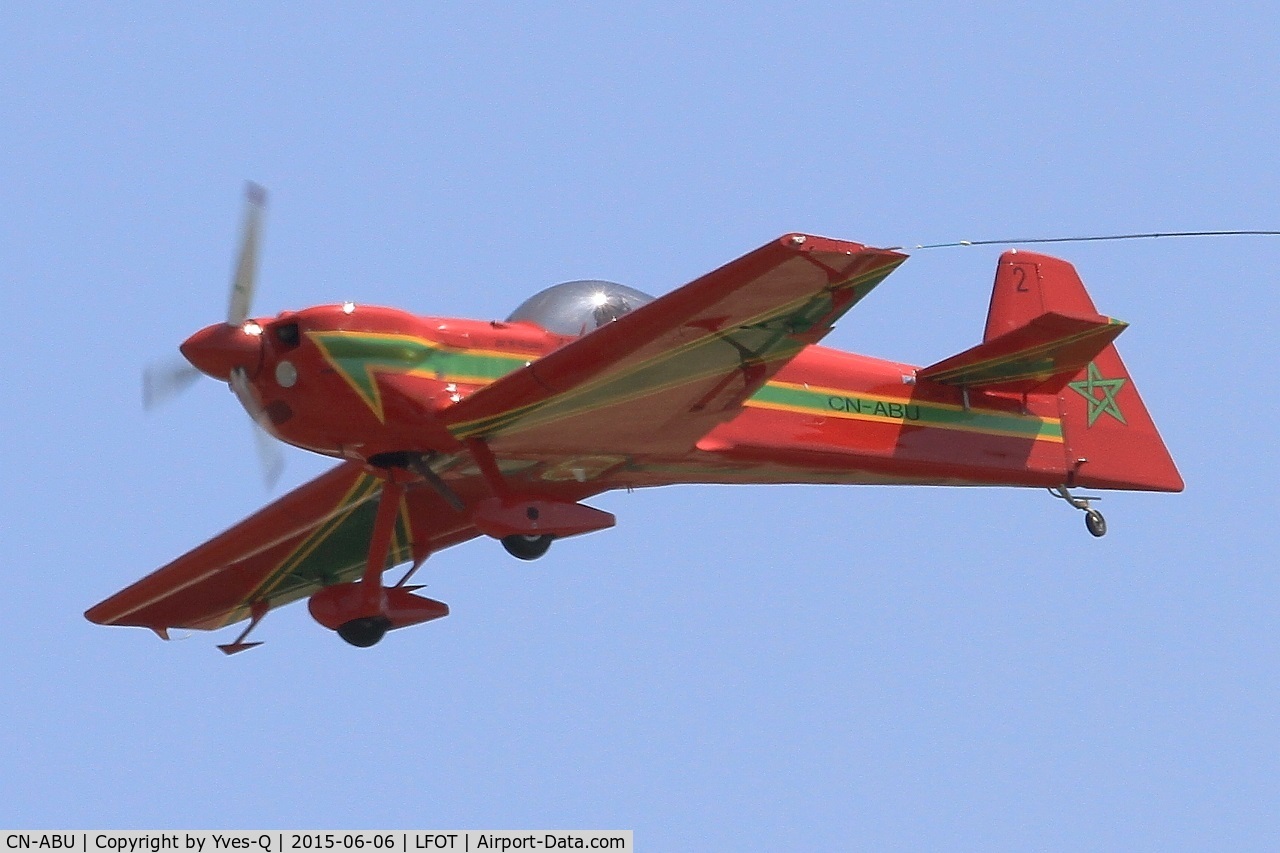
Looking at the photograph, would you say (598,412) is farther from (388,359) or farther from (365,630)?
(365,630)

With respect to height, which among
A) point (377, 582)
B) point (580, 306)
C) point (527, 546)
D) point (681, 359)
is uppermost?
point (580, 306)

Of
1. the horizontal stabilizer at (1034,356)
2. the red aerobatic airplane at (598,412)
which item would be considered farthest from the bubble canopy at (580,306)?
the horizontal stabilizer at (1034,356)

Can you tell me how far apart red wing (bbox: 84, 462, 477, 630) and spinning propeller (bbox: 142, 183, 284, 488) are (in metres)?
1.99

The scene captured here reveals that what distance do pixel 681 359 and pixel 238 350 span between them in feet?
10.8

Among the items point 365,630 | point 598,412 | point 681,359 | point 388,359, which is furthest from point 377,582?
point 681,359

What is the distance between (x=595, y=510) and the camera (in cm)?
1652

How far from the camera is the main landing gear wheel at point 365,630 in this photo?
17.8m

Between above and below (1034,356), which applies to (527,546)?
below

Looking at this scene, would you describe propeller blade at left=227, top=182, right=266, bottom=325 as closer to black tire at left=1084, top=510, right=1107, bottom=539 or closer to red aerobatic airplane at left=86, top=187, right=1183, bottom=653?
red aerobatic airplane at left=86, top=187, right=1183, bottom=653

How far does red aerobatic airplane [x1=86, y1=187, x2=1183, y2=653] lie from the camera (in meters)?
16.1

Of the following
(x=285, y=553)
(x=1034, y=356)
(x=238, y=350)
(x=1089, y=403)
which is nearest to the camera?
(x=238, y=350)

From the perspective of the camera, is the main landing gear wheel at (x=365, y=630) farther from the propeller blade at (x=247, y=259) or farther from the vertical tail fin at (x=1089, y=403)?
the vertical tail fin at (x=1089, y=403)

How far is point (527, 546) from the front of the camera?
56.5 feet

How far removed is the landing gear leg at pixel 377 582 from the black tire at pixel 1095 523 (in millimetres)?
6547
